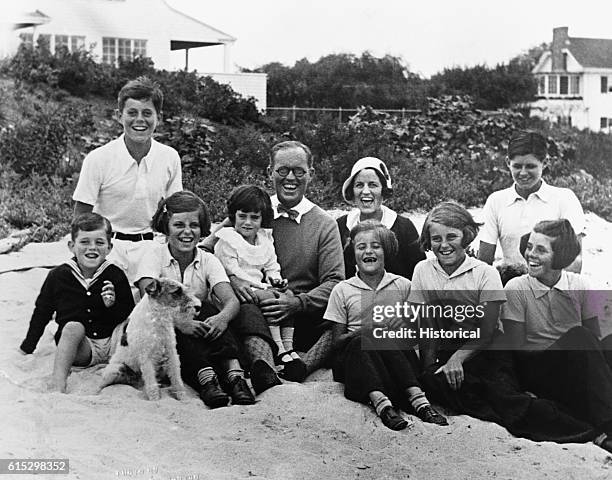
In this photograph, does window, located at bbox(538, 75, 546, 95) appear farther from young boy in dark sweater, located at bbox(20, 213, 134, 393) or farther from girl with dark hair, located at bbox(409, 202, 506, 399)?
young boy in dark sweater, located at bbox(20, 213, 134, 393)

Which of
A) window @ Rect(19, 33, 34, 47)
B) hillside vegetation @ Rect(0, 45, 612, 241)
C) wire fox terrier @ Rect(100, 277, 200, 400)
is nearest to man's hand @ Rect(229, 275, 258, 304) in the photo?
wire fox terrier @ Rect(100, 277, 200, 400)

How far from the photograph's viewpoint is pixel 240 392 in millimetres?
2926

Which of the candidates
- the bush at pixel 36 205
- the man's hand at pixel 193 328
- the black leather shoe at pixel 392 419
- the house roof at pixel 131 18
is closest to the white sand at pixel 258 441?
the black leather shoe at pixel 392 419

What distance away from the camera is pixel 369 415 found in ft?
9.28

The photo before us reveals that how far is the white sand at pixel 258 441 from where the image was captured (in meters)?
2.52

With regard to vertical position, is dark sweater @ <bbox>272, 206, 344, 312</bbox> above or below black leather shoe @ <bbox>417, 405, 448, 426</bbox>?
above

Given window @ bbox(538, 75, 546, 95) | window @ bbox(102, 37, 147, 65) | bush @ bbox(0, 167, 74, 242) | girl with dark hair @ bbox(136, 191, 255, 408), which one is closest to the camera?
girl with dark hair @ bbox(136, 191, 255, 408)

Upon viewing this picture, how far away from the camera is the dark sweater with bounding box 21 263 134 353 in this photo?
3125 mm

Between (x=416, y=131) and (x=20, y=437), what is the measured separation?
6.74 metres

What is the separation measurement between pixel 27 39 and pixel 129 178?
4.94 m

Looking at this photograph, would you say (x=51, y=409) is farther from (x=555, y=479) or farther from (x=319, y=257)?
(x=555, y=479)

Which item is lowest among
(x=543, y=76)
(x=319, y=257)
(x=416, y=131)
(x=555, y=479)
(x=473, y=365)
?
(x=555, y=479)

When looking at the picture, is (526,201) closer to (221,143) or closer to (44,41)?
(221,143)

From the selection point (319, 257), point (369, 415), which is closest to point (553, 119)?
point (319, 257)
